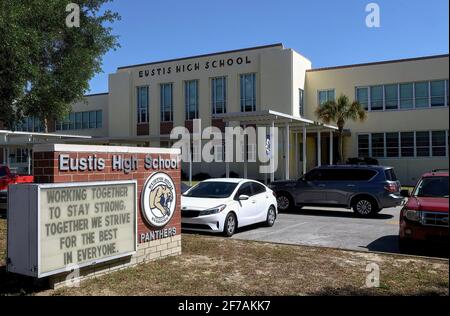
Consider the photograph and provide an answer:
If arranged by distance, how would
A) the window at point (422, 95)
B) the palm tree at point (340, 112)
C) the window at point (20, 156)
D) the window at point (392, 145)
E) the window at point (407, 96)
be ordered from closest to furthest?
the palm tree at point (340, 112)
the window at point (422, 95)
the window at point (407, 96)
the window at point (392, 145)
the window at point (20, 156)

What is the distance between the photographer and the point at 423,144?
101ft

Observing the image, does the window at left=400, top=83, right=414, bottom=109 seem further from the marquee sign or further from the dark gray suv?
the marquee sign

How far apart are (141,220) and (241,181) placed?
5581 millimetres

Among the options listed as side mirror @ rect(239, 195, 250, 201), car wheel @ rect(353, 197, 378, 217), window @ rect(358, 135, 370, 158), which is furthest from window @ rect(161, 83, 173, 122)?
side mirror @ rect(239, 195, 250, 201)

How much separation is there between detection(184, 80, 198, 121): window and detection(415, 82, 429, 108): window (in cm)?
1638

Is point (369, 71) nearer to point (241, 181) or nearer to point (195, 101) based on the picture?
point (195, 101)

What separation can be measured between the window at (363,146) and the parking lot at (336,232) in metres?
16.6

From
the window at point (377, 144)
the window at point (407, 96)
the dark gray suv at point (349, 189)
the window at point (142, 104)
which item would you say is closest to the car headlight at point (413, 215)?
the dark gray suv at point (349, 189)

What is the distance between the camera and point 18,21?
11.8m

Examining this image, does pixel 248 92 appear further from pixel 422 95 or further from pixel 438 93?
pixel 438 93

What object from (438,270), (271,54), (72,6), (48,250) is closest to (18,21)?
(72,6)

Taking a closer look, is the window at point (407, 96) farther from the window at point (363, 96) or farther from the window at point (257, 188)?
the window at point (257, 188)

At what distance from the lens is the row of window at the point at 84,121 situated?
152 ft

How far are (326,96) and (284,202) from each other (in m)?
19.0
